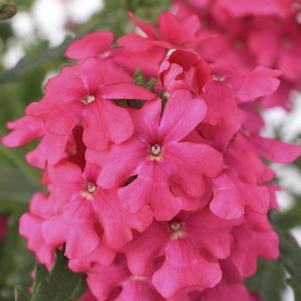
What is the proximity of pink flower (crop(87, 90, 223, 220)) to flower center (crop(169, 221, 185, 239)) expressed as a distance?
43mm

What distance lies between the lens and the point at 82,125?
734mm

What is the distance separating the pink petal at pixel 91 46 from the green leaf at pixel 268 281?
1.44 feet

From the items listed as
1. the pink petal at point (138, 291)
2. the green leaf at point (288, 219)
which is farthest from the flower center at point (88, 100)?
the green leaf at point (288, 219)

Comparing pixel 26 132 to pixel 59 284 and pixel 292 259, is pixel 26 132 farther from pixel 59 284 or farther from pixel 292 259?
pixel 292 259

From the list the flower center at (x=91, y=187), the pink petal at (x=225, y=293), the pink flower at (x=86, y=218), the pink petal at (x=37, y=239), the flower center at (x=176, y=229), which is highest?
the flower center at (x=91, y=187)

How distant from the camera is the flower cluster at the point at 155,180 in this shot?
669 millimetres

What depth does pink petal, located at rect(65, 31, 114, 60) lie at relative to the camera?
84cm

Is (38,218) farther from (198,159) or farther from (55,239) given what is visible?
(198,159)

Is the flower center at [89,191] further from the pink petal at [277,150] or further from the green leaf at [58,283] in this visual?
the pink petal at [277,150]

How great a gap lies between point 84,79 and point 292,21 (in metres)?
0.56

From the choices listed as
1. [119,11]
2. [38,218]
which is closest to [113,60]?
[38,218]

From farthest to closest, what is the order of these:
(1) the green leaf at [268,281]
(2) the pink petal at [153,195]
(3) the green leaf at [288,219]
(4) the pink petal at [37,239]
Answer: (3) the green leaf at [288,219] < (1) the green leaf at [268,281] < (4) the pink petal at [37,239] < (2) the pink petal at [153,195]

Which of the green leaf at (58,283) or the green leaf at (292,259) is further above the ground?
the green leaf at (58,283)

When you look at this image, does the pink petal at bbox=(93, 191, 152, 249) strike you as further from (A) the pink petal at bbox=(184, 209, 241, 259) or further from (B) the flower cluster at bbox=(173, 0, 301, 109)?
(B) the flower cluster at bbox=(173, 0, 301, 109)
